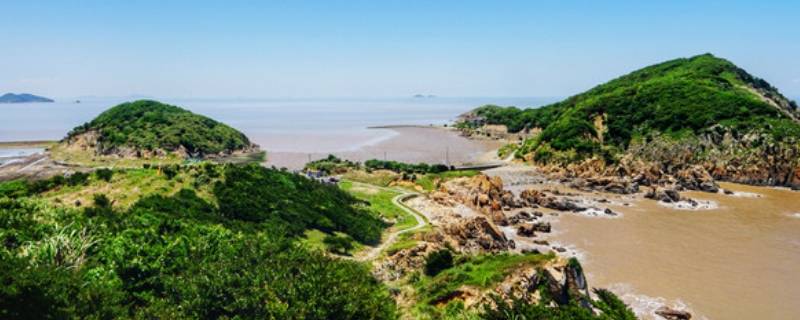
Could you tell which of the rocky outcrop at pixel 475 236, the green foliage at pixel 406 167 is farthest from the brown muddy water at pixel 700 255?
the green foliage at pixel 406 167

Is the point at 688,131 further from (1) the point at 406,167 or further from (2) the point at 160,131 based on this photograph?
(2) the point at 160,131

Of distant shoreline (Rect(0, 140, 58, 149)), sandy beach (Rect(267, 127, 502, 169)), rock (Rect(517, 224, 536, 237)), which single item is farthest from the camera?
distant shoreline (Rect(0, 140, 58, 149))

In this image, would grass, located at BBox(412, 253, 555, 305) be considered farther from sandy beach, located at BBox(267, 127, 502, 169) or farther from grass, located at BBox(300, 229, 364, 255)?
sandy beach, located at BBox(267, 127, 502, 169)

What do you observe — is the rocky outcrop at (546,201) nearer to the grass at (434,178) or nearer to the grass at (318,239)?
the grass at (434,178)

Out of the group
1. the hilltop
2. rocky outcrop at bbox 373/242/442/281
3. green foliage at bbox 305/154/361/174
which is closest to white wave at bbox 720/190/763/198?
rocky outcrop at bbox 373/242/442/281

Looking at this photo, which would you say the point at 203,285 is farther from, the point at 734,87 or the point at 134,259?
the point at 734,87

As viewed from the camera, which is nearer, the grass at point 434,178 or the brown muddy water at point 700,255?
the brown muddy water at point 700,255

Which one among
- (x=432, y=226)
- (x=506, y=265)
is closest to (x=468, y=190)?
(x=432, y=226)

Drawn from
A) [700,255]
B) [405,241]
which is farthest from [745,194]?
[405,241]
